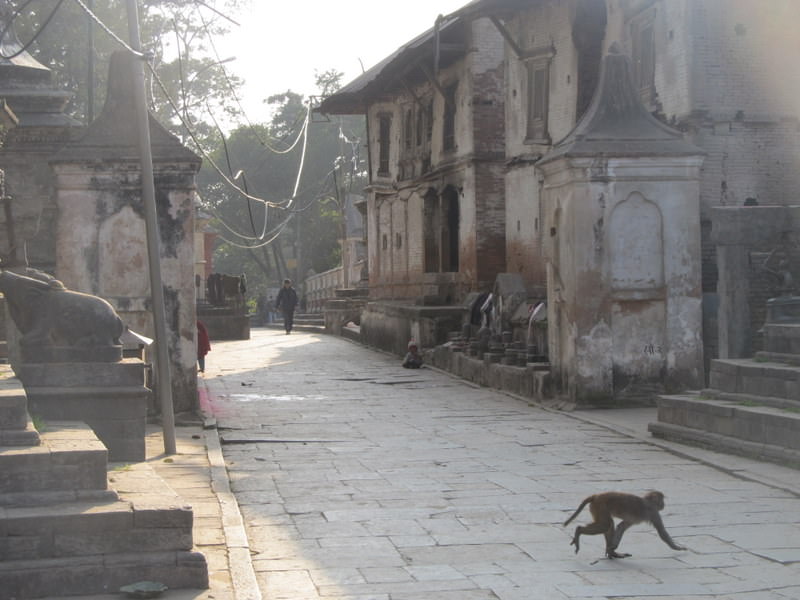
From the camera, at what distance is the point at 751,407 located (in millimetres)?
11211

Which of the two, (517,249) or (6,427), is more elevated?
(517,249)

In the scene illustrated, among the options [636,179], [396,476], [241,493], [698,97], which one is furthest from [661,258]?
Answer: [241,493]

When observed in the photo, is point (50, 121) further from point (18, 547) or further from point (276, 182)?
point (276, 182)

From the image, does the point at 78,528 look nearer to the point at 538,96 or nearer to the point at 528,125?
the point at 528,125

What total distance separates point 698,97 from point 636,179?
5060 millimetres

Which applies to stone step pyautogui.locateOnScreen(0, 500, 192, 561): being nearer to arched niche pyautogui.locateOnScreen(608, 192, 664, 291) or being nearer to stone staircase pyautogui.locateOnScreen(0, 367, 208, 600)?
stone staircase pyautogui.locateOnScreen(0, 367, 208, 600)

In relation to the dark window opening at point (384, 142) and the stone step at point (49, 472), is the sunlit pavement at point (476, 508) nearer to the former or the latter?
the stone step at point (49, 472)

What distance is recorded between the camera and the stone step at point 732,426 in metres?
10.3

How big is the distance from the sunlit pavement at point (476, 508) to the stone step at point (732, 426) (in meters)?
0.32

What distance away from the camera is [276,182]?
67.0 meters

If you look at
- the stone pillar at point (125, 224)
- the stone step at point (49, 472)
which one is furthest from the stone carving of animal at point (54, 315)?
the stone pillar at point (125, 224)

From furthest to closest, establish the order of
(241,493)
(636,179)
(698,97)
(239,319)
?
(239,319), (698,97), (636,179), (241,493)

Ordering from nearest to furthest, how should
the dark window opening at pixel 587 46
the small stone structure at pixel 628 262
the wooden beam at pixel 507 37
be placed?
the small stone structure at pixel 628 262, the dark window opening at pixel 587 46, the wooden beam at pixel 507 37

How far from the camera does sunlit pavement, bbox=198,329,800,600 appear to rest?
21.4 ft
